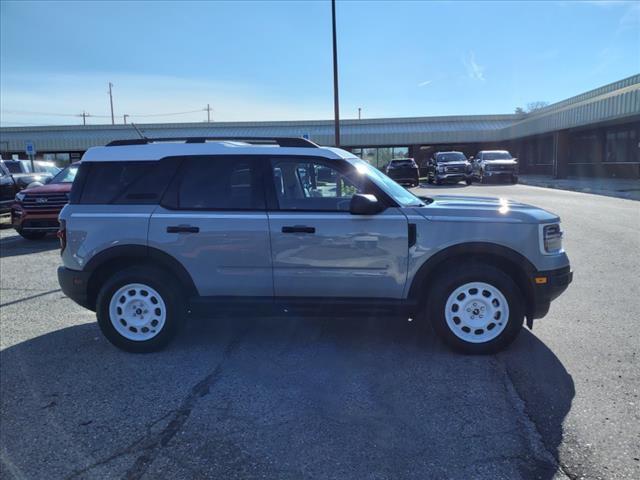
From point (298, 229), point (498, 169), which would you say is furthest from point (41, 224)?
point (498, 169)

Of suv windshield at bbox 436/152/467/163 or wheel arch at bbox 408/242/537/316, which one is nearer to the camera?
wheel arch at bbox 408/242/537/316

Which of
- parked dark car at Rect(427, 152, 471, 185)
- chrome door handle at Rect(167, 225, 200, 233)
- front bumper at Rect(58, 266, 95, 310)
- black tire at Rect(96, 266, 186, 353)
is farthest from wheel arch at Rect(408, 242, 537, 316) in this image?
parked dark car at Rect(427, 152, 471, 185)

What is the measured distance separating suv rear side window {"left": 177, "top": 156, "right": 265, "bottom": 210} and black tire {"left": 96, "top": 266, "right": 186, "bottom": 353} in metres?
0.71

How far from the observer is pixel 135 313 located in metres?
4.74

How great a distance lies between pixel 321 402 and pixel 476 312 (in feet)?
5.42

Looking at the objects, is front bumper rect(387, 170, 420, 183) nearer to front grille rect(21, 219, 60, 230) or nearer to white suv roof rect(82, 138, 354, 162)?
front grille rect(21, 219, 60, 230)

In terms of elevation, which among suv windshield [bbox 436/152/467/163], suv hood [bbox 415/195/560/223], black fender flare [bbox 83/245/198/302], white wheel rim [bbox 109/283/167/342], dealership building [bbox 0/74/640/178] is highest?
dealership building [bbox 0/74/640/178]

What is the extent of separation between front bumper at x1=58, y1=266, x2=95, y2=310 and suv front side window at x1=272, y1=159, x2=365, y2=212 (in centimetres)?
201

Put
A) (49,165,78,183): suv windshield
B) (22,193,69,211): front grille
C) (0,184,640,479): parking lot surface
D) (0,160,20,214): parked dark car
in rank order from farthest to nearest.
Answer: (0,160,20,214): parked dark car < (49,165,78,183): suv windshield < (22,193,69,211): front grille < (0,184,640,479): parking lot surface

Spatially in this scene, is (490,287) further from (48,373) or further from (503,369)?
(48,373)

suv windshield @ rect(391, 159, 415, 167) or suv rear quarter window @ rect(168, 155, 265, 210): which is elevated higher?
suv windshield @ rect(391, 159, 415, 167)

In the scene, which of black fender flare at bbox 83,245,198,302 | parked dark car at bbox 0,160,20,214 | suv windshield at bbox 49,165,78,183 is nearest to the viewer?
black fender flare at bbox 83,245,198,302

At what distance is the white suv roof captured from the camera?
466cm

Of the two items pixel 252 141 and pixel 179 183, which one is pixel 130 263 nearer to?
pixel 179 183
